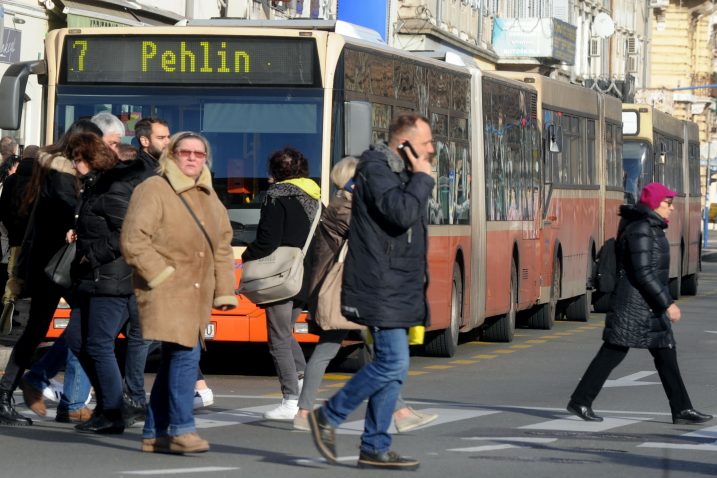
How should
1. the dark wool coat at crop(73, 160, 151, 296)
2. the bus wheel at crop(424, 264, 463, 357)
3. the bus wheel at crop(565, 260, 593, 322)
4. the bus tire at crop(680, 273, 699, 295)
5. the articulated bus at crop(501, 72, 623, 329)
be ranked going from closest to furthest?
the dark wool coat at crop(73, 160, 151, 296), the bus wheel at crop(424, 264, 463, 357), the articulated bus at crop(501, 72, 623, 329), the bus wheel at crop(565, 260, 593, 322), the bus tire at crop(680, 273, 699, 295)

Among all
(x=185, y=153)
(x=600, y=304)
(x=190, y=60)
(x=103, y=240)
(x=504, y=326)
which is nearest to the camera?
(x=185, y=153)

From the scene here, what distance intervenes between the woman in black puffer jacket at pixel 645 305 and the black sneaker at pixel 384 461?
10.5 feet

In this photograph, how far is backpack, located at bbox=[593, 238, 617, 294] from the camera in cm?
1255

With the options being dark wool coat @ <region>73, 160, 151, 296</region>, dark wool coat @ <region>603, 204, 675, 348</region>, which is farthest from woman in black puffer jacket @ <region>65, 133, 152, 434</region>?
dark wool coat @ <region>603, 204, 675, 348</region>

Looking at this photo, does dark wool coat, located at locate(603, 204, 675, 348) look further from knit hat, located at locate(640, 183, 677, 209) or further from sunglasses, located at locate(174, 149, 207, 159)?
sunglasses, located at locate(174, 149, 207, 159)

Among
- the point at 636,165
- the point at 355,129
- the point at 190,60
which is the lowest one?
the point at 355,129

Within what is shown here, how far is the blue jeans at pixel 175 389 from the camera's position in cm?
985

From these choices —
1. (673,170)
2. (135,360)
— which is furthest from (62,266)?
(673,170)

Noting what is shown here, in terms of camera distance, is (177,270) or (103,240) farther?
(103,240)

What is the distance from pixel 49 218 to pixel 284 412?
1927 millimetres

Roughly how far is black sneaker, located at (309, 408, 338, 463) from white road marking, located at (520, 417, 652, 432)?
285 cm

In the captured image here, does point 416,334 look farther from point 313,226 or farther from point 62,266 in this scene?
point 313,226

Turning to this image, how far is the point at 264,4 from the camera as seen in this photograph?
125 ft

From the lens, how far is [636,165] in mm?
31812
